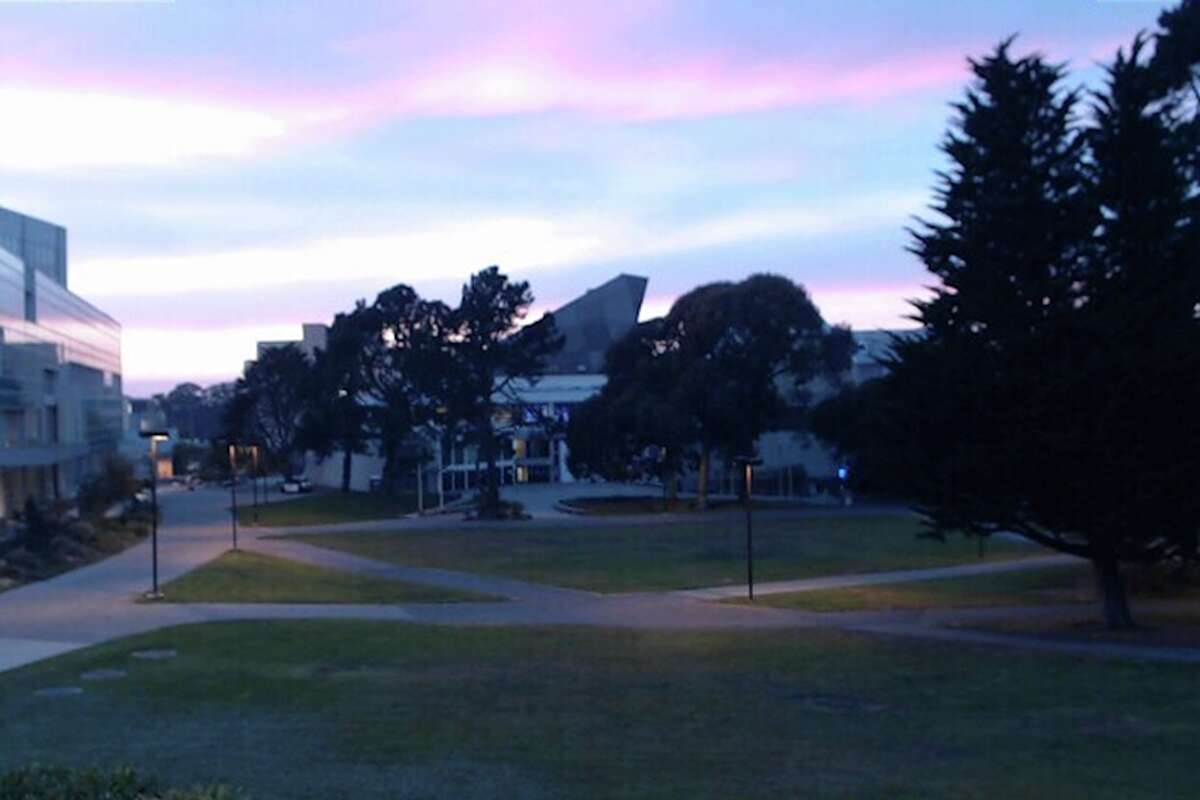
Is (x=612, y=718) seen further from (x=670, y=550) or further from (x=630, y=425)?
(x=630, y=425)

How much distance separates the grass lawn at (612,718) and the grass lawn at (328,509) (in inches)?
1912

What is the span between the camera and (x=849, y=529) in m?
57.2

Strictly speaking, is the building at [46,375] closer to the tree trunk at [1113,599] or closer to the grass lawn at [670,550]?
the grass lawn at [670,550]

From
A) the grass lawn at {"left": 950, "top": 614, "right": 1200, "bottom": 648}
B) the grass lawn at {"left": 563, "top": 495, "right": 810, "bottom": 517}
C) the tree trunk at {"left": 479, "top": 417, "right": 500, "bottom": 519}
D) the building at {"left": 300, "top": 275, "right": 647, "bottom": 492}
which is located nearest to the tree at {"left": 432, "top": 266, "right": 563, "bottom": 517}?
the tree trunk at {"left": 479, "top": 417, "right": 500, "bottom": 519}

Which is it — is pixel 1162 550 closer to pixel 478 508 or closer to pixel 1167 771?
pixel 1167 771

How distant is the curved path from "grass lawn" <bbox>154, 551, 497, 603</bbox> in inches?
31.6

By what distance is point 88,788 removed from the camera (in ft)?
19.5

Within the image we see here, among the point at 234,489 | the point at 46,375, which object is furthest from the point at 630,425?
the point at 46,375

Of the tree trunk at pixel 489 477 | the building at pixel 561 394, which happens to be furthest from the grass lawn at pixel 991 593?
the building at pixel 561 394

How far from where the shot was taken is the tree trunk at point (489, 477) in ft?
229

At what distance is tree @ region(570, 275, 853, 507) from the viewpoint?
6694cm

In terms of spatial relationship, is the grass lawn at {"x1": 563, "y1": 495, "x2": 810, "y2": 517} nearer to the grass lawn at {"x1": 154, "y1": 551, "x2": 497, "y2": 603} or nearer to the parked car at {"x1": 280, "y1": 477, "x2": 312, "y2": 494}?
the parked car at {"x1": 280, "y1": 477, "x2": 312, "y2": 494}

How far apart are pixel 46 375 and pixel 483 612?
43.3 meters

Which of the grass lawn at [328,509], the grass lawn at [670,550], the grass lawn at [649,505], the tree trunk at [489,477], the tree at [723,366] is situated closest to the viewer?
the grass lawn at [670,550]
